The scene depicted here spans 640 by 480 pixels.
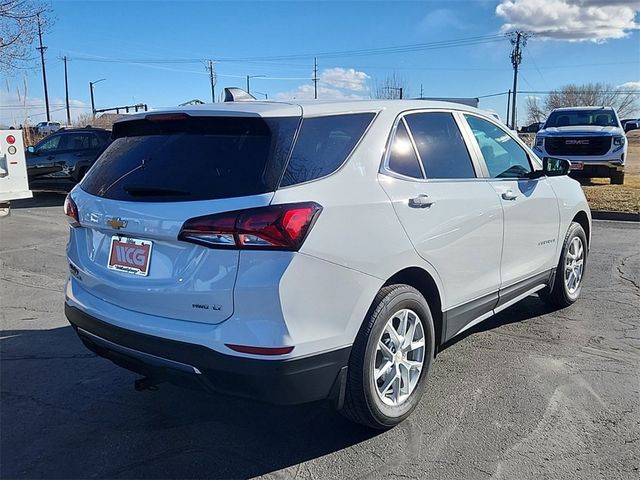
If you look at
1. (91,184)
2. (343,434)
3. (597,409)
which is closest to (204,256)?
(91,184)

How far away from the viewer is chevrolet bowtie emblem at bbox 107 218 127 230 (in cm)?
277

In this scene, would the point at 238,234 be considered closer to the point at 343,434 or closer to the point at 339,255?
the point at 339,255

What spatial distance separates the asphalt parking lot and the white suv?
0.31 metres

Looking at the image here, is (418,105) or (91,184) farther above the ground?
(418,105)

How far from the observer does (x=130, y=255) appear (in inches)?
109

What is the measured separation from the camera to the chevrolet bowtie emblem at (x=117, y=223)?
2.77m

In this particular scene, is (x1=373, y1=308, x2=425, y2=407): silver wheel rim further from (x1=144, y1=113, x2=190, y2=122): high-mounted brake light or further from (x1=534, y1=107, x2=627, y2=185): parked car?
(x1=534, y1=107, x2=627, y2=185): parked car

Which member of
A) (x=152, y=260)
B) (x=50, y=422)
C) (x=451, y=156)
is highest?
(x=451, y=156)

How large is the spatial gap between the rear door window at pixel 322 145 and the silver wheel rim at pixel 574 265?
303 centimetres

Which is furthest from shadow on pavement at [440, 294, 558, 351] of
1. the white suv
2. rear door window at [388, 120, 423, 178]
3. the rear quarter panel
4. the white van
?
the white van

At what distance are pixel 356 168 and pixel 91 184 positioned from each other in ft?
5.04

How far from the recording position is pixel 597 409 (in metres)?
3.36

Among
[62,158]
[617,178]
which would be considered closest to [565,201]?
[617,178]

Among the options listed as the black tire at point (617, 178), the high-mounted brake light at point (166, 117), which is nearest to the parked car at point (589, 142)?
the black tire at point (617, 178)
